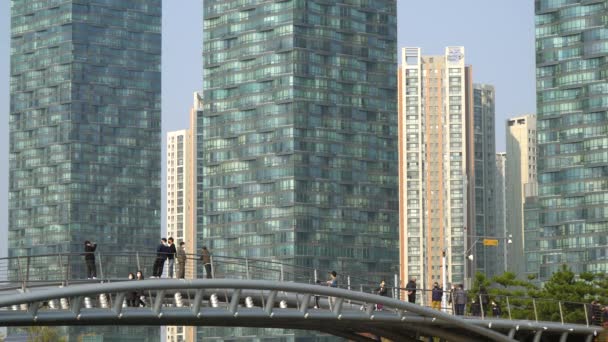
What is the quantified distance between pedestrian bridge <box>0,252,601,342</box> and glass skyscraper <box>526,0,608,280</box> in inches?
4480

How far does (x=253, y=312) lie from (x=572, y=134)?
13450 centimetres

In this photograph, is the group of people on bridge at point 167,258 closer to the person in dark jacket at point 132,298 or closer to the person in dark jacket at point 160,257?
the person in dark jacket at point 160,257

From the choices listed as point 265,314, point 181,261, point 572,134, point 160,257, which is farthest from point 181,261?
point 572,134

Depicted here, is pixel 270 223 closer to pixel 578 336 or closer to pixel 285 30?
pixel 285 30

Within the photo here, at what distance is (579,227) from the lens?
181500 mm

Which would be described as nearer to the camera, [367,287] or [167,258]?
[167,258]

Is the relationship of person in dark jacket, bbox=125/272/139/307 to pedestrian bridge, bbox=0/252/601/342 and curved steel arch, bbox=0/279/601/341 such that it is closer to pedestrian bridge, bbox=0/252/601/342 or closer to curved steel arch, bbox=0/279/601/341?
pedestrian bridge, bbox=0/252/601/342

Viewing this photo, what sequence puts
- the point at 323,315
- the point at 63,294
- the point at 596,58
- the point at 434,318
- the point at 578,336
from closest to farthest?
the point at 63,294
the point at 323,315
the point at 434,318
the point at 578,336
the point at 596,58

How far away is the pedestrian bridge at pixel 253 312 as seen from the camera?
158 feet

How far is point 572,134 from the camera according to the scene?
183250 mm

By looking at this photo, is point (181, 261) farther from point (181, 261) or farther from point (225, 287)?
point (225, 287)

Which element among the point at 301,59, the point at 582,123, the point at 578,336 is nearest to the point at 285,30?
the point at 301,59

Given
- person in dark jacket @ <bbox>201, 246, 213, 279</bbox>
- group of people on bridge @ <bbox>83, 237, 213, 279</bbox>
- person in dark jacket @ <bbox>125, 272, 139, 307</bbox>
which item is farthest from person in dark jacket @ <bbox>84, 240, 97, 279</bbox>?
person in dark jacket @ <bbox>201, 246, 213, 279</bbox>

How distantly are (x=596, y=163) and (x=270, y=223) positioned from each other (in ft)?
140
